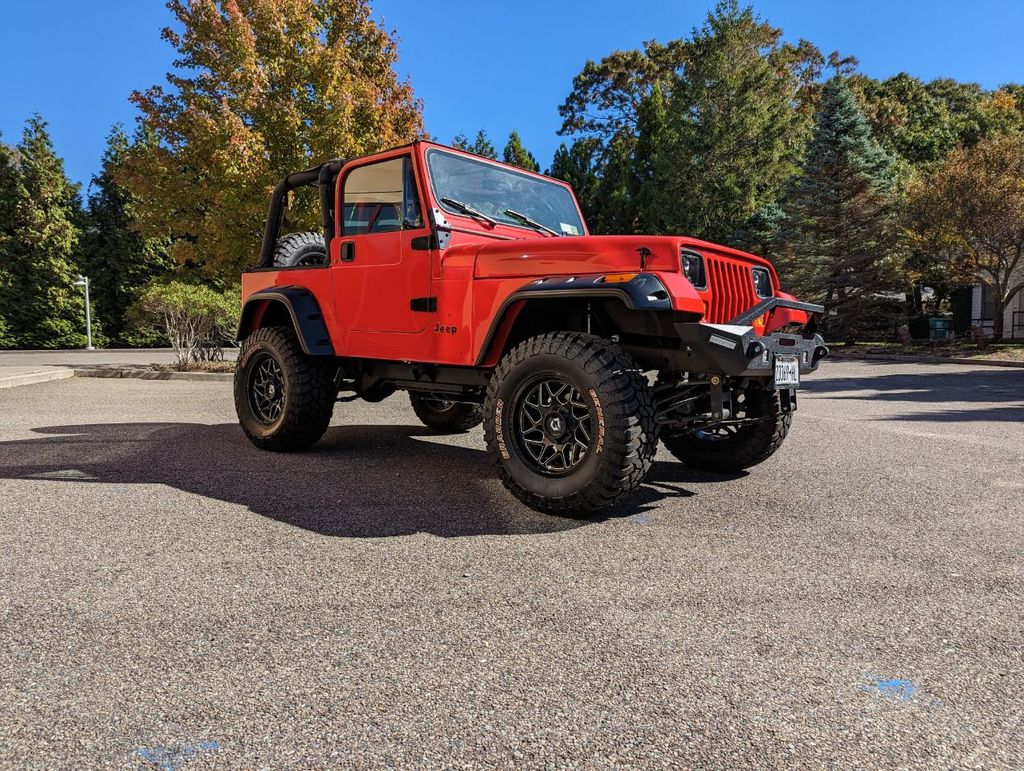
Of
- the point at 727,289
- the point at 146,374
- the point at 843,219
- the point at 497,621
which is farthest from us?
the point at 843,219

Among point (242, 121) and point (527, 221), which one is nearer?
point (527, 221)

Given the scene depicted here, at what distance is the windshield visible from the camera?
16.2 feet

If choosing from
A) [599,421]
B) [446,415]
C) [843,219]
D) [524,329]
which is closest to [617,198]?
[843,219]

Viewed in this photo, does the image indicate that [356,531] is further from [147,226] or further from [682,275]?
[147,226]

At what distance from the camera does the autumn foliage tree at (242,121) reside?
13664 millimetres

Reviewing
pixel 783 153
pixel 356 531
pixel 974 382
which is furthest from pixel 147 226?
pixel 783 153

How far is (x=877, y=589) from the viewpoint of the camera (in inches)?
114

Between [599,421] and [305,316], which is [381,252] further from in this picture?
[599,421]

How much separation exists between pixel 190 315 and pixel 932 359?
18565 mm

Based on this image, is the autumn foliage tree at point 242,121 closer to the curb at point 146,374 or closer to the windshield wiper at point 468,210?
the curb at point 146,374

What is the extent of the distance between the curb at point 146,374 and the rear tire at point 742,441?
1017 cm

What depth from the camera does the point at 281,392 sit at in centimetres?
593

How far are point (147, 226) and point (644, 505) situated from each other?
14.7 metres

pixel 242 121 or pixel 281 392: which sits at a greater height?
pixel 242 121
